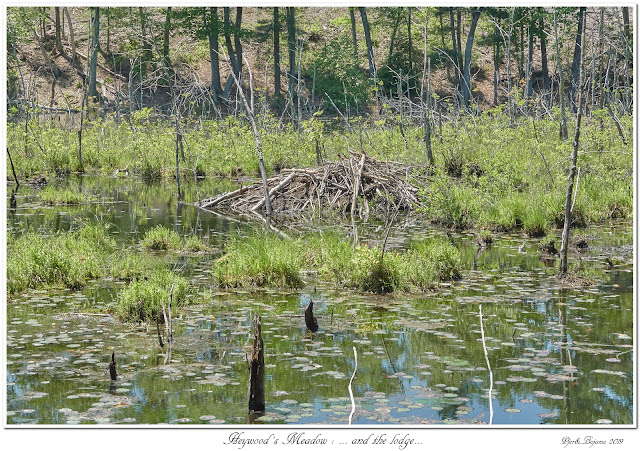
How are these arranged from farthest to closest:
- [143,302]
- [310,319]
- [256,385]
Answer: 1. [143,302]
2. [310,319]
3. [256,385]

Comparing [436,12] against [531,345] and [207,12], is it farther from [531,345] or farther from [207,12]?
[531,345]

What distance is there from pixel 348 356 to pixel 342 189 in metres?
10.4

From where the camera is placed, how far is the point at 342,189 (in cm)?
1755

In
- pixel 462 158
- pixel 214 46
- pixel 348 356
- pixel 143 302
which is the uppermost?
pixel 214 46

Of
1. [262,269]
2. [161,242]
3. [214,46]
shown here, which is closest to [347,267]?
[262,269]

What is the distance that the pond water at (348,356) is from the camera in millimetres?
5980

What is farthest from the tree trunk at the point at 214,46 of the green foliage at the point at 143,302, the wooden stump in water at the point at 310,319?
the wooden stump in water at the point at 310,319

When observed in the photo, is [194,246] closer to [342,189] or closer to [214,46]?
[342,189]

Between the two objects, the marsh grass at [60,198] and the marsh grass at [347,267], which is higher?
the marsh grass at [60,198]

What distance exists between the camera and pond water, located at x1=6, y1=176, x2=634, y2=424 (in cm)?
598

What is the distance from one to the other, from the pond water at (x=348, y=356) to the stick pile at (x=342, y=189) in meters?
6.04

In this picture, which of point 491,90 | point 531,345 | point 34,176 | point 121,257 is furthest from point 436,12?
point 531,345

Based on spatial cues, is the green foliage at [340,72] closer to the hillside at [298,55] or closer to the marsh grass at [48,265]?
the hillside at [298,55]

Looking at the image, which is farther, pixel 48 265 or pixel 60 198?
pixel 60 198
